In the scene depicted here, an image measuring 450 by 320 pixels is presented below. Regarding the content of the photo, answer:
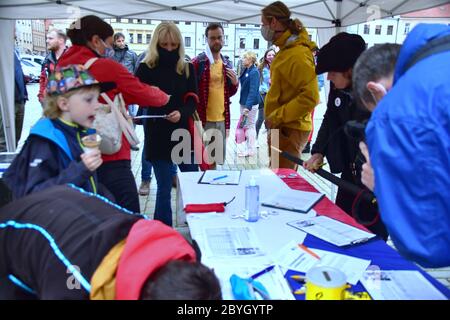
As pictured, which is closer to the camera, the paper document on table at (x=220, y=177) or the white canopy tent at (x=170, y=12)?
the paper document on table at (x=220, y=177)

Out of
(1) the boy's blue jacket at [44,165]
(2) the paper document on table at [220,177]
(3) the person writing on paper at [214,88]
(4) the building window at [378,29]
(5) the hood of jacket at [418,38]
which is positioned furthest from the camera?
(4) the building window at [378,29]

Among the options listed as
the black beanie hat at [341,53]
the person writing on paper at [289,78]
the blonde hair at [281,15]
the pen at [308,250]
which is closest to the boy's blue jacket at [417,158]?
the pen at [308,250]

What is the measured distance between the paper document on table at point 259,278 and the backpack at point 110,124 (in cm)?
96

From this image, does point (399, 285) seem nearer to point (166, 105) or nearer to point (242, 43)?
point (166, 105)

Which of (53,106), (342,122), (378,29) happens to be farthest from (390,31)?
(53,106)

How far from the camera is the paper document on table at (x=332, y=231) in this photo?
5.57ft

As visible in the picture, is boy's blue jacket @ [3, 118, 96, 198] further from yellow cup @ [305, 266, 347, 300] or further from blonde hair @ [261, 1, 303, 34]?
blonde hair @ [261, 1, 303, 34]

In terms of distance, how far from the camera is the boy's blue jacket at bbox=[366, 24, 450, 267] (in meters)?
0.90

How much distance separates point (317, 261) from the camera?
150cm

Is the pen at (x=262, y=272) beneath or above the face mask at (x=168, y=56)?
beneath

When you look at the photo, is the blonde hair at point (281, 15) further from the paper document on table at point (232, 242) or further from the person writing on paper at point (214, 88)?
the paper document on table at point (232, 242)

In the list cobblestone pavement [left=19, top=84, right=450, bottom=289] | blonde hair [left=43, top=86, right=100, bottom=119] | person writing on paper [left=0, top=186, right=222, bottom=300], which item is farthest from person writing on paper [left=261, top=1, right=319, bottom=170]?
person writing on paper [left=0, top=186, right=222, bottom=300]

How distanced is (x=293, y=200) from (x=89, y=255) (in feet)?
4.54
